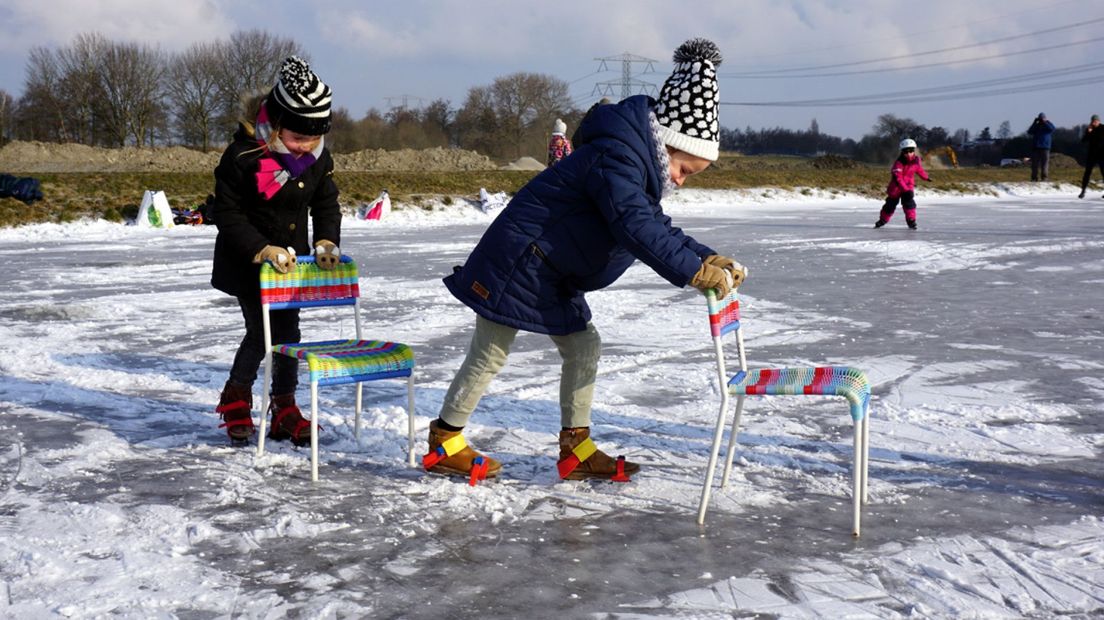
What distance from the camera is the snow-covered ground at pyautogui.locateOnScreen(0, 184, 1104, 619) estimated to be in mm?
Result: 3061

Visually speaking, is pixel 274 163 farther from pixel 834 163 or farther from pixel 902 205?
pixel 834 163

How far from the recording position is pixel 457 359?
653cm

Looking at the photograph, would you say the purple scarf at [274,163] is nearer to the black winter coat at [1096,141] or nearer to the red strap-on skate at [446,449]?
the red strap-on skate at [446,449]

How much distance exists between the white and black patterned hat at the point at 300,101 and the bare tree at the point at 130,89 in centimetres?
4520

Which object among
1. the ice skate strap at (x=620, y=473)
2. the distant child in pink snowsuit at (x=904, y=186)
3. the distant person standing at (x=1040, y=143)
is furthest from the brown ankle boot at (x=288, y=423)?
the distant person standing at (x=1040, y=143)

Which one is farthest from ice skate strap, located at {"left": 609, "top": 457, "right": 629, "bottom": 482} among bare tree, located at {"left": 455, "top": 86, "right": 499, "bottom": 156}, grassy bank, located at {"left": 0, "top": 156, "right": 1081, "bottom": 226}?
bare tree, located at {"left": 455, "top": 86, "right": 499, "bottom": 156}

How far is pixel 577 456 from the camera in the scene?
4148 millimetres

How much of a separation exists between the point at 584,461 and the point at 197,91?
155ft

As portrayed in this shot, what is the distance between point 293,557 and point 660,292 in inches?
254

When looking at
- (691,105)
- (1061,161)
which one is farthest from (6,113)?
(691,105)

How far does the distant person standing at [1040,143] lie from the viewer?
2841cm

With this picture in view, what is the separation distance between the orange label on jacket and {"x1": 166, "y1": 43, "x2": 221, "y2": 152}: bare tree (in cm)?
4568

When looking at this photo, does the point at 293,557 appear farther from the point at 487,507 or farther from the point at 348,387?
the point at 348,387

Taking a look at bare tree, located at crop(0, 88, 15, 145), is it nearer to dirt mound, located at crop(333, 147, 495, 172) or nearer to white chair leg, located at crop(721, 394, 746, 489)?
dirt mound, located at crop(333, 147, 495, 172)
